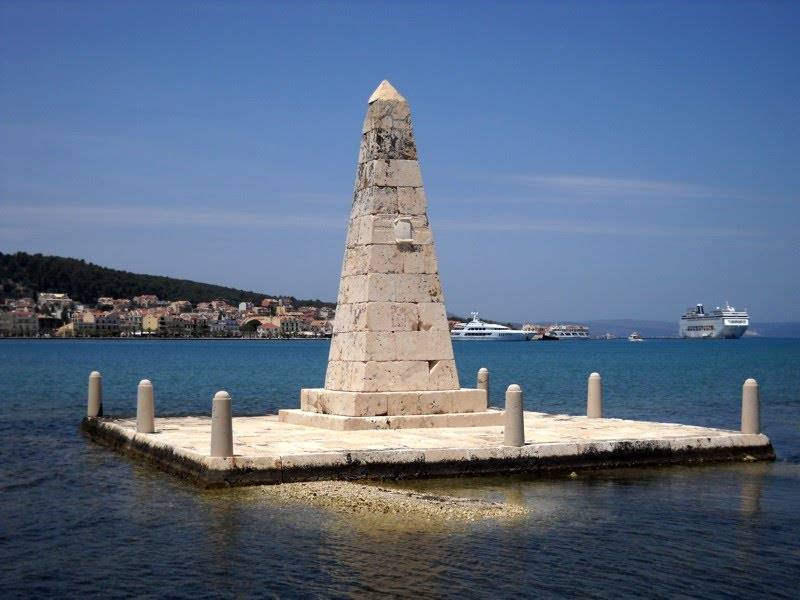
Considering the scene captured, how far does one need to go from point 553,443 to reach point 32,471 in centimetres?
857

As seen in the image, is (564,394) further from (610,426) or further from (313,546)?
(313,546)

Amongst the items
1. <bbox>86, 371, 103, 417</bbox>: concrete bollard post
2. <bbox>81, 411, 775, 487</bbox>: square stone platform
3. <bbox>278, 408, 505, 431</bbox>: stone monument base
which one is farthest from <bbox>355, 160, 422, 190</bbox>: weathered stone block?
<bbox>86, 371, 103, 417</bbox>: concrete bollard post

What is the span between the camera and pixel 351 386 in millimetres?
19219

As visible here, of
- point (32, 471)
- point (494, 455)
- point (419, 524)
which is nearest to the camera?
point (419, 524)

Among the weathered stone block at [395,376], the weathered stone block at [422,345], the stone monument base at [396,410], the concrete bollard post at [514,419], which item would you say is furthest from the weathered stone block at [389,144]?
the concrete bollard post at [514,419]

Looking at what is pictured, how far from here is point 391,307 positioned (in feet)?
63.1

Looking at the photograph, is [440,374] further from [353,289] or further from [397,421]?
[353,289]

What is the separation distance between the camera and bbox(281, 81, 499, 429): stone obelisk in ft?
62.3

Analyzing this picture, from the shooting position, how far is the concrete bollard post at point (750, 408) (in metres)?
17.5

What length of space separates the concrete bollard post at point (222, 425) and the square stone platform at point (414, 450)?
0.18 metres

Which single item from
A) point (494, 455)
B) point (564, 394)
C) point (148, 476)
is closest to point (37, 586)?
point (148, 476)

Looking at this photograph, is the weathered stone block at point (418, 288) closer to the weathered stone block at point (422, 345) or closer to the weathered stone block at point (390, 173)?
the weathered stone block at point (422, 345)

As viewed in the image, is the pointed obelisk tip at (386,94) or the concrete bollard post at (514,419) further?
the pointed obelisk tip at (386,94)

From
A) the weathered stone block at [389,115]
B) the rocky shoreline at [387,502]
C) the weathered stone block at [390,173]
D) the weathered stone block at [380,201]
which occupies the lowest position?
the rocky shoreline at [387,502]
